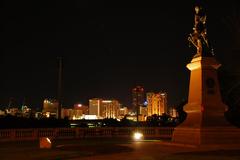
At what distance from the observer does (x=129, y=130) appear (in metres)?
39.4

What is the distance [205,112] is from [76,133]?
58.4ft

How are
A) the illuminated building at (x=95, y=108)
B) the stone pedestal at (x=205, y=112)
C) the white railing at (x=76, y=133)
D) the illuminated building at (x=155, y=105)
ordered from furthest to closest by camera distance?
the illuminated building at (x=95, y=108) < the illuminated building at (x=155, y=105) < the white railing at (x=76, y=133) < the stone pedestal at (x=205, y=112)

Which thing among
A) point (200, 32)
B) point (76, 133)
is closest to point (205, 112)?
point (200, 32)

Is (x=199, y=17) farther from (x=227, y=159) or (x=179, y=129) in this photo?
(x=227, y=159)

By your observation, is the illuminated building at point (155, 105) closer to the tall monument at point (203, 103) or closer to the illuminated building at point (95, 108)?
the illuminated building at point (95, 108)

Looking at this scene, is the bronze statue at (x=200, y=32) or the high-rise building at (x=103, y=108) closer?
the bronze statue at (x=200, y=32)

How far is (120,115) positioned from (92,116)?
2711cm

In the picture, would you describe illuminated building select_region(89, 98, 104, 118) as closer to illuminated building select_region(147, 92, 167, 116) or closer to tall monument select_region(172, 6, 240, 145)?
illuminated building select_region(147, 92, 167, 116)

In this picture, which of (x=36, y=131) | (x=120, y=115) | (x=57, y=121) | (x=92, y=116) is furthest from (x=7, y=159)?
(x=120, y=115)

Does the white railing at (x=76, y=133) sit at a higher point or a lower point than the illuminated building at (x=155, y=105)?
lower

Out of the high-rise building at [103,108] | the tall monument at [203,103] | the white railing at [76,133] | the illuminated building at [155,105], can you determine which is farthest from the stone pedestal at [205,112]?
the high-rise building at [103,108]

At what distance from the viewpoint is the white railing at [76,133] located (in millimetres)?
34969

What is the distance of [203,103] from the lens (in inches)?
893

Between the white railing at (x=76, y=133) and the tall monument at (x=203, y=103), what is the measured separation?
45.7 feet
